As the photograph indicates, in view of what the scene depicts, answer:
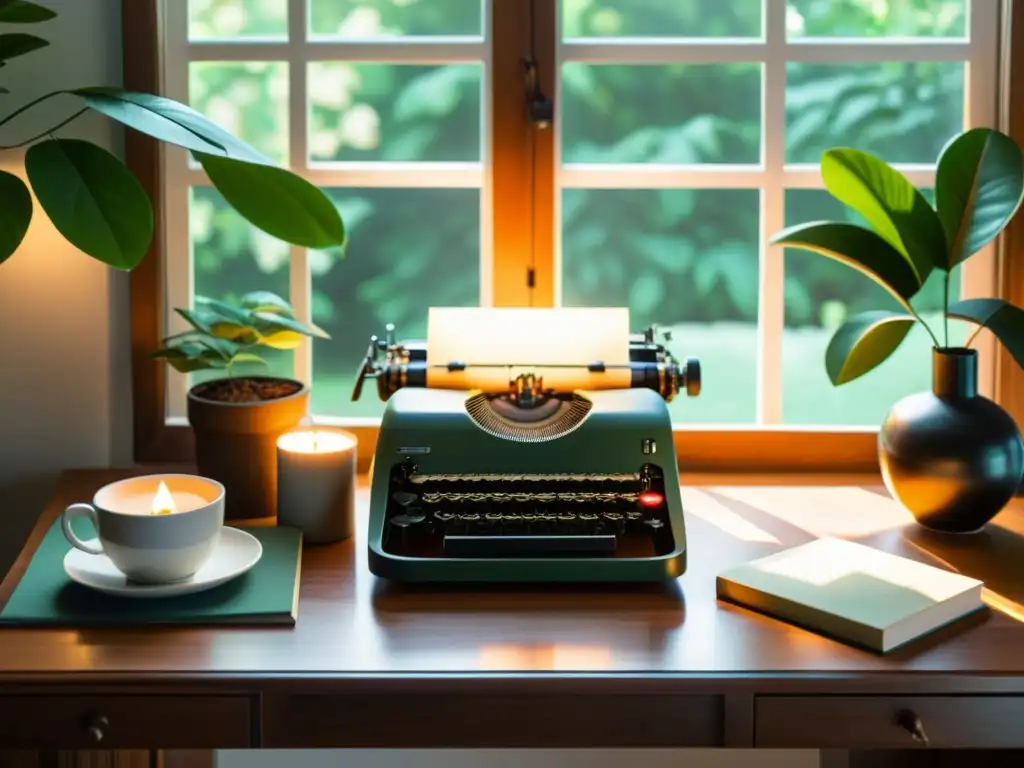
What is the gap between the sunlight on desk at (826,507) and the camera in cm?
168

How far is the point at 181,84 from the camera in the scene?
6.47 ft

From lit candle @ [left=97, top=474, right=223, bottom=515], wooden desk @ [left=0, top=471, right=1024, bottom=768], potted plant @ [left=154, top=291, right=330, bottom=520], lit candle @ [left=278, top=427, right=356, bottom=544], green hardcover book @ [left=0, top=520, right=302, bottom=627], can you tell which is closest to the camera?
wooden desk @ [left=0, top=471, right=1024, bottom=768]

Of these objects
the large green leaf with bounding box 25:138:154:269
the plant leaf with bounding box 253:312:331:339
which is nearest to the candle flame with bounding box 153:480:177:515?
the large green leaf with bounding box 25:138:154:269

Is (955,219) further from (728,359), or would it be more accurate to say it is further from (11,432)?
(11,432)

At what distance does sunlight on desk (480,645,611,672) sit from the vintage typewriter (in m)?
0.15

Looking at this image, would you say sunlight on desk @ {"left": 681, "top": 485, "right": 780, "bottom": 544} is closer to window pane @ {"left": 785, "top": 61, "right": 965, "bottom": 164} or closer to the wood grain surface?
the wood grain surface

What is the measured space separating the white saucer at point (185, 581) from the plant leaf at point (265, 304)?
0.40 meters

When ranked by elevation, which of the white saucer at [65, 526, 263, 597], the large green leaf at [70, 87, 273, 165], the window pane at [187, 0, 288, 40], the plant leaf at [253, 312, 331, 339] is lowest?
the white saucer at [65, 526, 263, 597]

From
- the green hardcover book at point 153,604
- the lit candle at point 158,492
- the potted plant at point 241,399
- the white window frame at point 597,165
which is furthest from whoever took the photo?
the white window frame at point 597,165

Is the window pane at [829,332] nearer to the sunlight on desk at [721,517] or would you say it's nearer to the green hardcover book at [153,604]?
the sunlight on desk at [721,517]

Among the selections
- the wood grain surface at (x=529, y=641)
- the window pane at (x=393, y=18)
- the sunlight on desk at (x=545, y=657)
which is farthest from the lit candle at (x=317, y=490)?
the window pane at (x=393, y=18)

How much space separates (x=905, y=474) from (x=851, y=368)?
19cm

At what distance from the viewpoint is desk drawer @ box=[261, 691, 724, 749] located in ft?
4.12

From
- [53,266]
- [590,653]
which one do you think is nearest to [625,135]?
[53,266]
